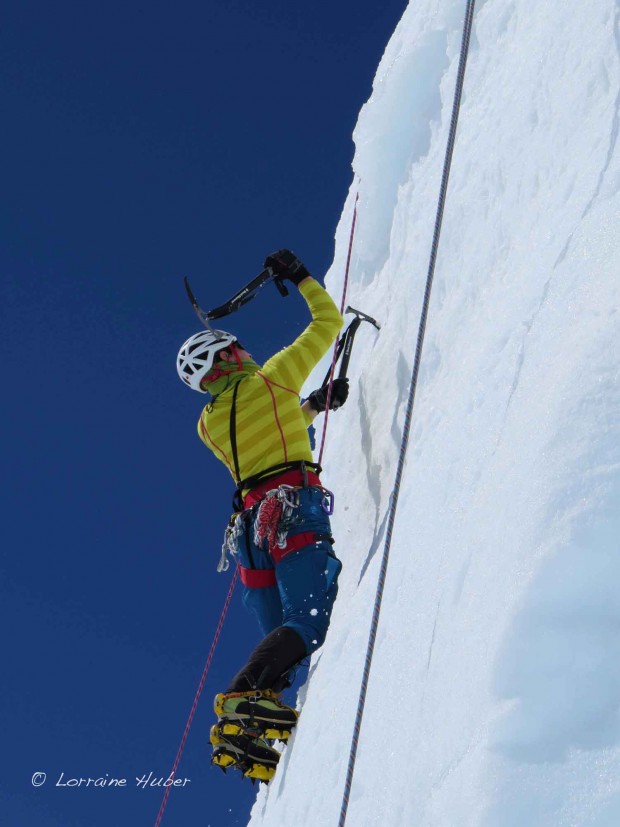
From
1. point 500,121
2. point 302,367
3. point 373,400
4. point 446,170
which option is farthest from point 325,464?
point 446,170

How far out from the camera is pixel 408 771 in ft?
9.33

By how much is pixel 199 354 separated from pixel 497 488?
101 inches

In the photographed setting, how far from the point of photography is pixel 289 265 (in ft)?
19.4

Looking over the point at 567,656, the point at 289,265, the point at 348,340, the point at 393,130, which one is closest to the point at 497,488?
the point at 567,656

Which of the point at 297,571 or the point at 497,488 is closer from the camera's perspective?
the point at 497,488

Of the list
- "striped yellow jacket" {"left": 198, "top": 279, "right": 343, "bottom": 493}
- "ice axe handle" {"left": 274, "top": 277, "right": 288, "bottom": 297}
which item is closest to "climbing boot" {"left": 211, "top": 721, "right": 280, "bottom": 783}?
"striped yellow jacket" {"left": 198, "top": 279, "right": 343, "bottom": 493}

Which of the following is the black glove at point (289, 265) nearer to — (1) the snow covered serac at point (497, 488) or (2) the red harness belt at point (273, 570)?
(1) the snow covered serac at point (497, 488)

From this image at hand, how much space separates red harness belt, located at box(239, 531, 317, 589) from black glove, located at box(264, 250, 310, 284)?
1812 mm

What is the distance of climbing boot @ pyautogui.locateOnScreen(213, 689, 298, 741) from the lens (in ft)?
13.2

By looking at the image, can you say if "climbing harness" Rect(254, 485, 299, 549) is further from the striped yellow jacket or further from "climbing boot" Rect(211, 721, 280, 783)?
"climbing boot" Rect(211, 721, 280, 783)

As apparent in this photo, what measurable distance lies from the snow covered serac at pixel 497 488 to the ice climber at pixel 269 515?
214mm

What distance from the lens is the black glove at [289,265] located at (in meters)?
5.91

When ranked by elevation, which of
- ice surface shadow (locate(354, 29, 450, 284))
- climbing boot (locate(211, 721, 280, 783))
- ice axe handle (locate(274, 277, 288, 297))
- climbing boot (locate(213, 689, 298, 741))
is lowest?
climbing boot (locate(211, 721, 280, 783))

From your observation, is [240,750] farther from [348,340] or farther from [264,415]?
[348,340]
